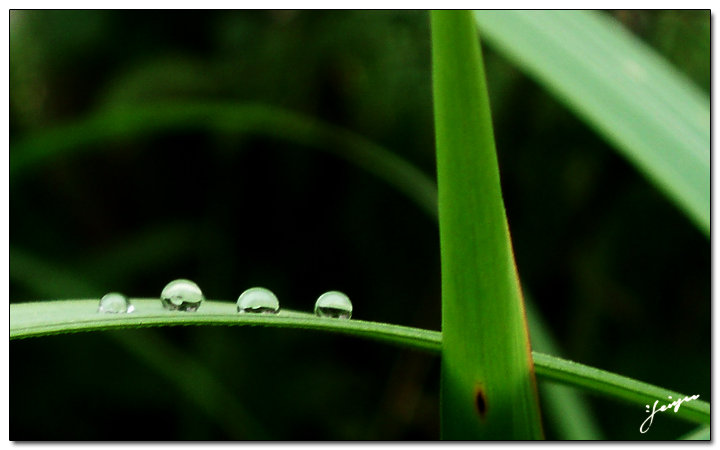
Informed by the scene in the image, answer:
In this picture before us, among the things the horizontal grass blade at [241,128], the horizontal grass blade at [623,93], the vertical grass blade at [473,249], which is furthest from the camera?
the horizontal grass blade at [241,128]

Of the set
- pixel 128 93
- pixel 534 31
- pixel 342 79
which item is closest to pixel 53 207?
→ pixel 128 93

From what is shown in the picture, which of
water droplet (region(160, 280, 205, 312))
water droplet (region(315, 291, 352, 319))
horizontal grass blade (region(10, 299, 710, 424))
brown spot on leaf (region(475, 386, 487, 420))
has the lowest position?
brown spot on leaf (region(475, 386, 487, 420))

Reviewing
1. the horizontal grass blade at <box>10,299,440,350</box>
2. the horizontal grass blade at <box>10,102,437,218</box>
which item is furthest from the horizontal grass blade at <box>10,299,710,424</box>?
the horizontal grass blade at <box>10,102,437,218</box>

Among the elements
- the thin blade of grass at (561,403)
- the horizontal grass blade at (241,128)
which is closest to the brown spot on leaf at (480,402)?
the thin blade of grass at (561,403)

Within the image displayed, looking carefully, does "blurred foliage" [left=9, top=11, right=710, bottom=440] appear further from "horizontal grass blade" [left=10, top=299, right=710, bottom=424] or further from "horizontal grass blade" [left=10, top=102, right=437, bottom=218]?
"horizontal grass blade" [left=10, top=299, right=710, bottom=424]

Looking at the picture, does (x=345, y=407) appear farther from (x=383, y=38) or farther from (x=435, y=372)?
(x=383, y=38)

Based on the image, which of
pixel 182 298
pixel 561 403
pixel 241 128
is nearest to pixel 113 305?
pixel 182 298

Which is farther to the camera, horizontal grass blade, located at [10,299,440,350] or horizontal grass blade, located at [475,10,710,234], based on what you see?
horizontal grass blade, located at [475,10,710,234]

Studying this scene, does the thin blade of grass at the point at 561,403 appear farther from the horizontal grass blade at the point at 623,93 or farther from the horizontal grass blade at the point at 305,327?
the horizontal grass blade at the point at 305,327
